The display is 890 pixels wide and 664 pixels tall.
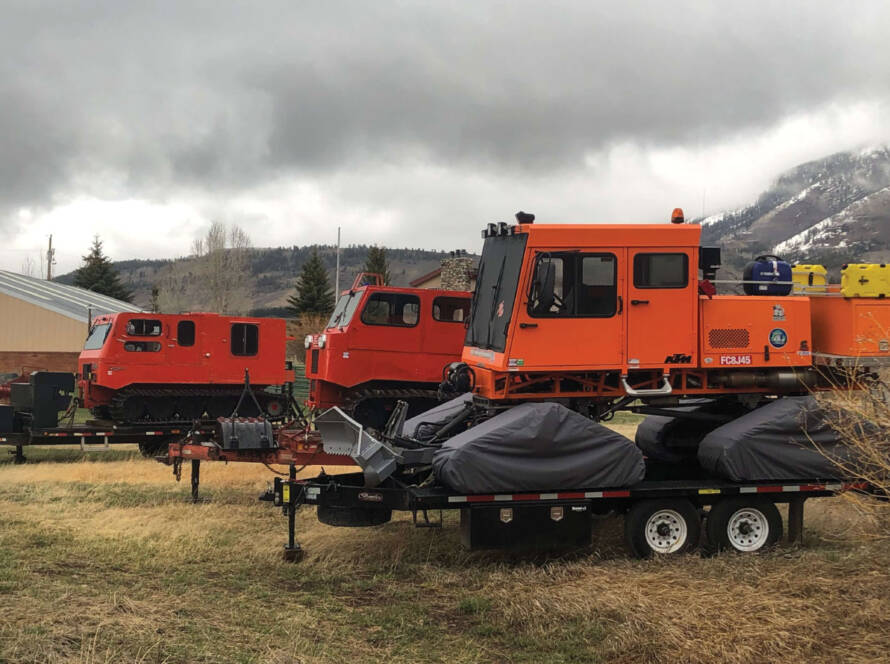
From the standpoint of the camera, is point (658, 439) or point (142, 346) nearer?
point (658, 439)

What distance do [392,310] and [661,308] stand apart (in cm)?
714

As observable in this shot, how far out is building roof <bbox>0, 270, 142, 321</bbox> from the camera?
42.8m

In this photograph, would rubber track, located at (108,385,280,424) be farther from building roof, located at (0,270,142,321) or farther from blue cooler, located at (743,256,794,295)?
building roof, located at (0,270,142,321)

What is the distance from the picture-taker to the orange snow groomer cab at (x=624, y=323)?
9.38 m

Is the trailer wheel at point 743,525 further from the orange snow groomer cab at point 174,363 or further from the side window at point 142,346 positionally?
the side window at point 142,346

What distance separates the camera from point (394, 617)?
7.39 metres

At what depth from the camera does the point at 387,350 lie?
52.3ft

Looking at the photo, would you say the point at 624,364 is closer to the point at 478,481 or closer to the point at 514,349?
the point at 514,349

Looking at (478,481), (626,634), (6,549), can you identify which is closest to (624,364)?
(478,481)

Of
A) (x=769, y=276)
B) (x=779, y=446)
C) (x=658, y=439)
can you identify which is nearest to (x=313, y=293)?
(x=658, y=439)

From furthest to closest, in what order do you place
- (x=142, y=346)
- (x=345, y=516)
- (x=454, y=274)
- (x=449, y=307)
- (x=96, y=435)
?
(x=454, y=274)
(x=142, y=346)
(x=96, y=435)
(x=449, y=307)
(x=345, y=516)

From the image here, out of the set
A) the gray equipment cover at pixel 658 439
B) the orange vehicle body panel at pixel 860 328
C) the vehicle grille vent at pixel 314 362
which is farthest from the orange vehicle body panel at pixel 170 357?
the orange vehicle body panel at pixel 860 328

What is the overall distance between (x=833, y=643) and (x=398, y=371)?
1022 cm

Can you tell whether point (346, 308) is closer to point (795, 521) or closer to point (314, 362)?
point (314, 362)
